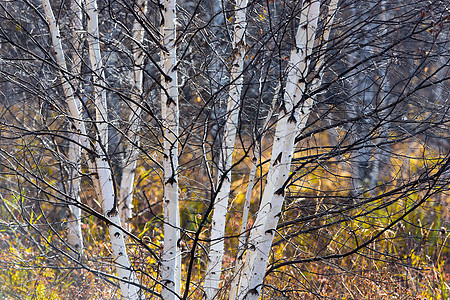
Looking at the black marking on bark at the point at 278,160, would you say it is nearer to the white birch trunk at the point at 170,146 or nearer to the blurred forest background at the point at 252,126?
the blurred forest background at the point at 252,126

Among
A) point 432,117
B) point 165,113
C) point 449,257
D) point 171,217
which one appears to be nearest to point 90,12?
point 165,113

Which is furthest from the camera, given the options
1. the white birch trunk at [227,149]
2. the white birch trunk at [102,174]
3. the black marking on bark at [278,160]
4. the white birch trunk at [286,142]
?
the white birch trunk at [227,149]

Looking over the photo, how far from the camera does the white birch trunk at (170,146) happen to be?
289 centimetres

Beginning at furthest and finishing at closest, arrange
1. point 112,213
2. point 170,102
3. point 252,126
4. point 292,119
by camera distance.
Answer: point 252,126 < point 112,213 < point 170,102 < point 292,119

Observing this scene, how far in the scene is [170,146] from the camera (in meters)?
2.96

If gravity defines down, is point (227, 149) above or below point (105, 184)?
above

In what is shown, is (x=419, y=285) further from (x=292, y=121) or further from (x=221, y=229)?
(x=292, y=121)

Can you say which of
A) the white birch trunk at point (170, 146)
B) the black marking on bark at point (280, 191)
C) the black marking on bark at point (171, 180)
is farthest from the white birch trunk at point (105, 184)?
the black marking on bark at point (280, 191)

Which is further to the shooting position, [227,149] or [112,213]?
[227,149]

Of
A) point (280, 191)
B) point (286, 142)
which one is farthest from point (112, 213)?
point (286, 142)

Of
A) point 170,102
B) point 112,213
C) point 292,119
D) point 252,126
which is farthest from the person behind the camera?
point 252,126

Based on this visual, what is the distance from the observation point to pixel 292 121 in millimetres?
2846

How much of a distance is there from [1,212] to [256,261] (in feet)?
16.7

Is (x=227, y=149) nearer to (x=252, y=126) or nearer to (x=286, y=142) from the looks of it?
(x=252, y=126)
